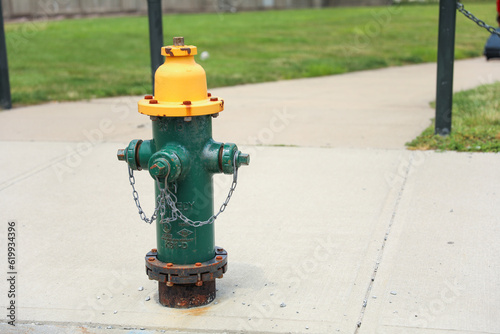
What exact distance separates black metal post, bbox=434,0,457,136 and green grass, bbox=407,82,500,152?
163mm

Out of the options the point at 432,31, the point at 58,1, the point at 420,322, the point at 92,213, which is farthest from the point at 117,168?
the point at 58,1

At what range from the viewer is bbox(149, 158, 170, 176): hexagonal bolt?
326 centimetres

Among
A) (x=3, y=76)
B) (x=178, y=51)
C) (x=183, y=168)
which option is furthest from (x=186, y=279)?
(x=3, y=76)

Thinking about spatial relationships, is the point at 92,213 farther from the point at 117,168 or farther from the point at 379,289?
the point at 379,289

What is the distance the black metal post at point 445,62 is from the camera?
6.51m

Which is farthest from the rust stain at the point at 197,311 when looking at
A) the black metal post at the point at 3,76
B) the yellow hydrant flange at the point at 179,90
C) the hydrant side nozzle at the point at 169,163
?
the black metal post at the point at 3,76

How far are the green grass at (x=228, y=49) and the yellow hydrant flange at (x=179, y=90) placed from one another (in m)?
6.55

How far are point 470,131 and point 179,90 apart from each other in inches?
171

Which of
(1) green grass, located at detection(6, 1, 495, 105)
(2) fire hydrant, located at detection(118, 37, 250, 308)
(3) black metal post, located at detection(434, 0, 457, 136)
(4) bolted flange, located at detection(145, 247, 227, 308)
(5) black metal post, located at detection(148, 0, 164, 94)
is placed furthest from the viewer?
(1) green grass, located at detection(6, 1, 495, 105)

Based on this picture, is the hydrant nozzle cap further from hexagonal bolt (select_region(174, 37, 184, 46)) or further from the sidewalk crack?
the sidewalk crack

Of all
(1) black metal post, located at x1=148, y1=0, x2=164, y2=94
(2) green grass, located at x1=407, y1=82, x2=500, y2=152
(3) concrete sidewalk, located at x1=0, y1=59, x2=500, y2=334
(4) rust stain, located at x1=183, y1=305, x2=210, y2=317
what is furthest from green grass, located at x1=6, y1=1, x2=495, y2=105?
(4) rust stain, located at x1=183, y1=305, x2=210, y2=317

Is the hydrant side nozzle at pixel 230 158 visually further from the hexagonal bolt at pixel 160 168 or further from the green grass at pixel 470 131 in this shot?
the green grass at pixel 470 131

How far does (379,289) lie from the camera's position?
12.3 feet

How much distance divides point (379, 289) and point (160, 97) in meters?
1.53
